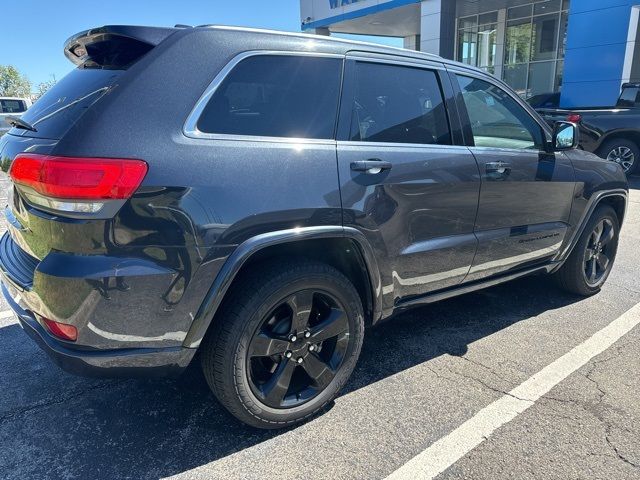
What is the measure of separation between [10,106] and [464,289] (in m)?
18.5

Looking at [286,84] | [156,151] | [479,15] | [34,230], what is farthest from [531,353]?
[479,15]

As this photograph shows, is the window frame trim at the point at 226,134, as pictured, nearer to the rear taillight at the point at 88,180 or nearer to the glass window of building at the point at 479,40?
the rear taillight at the point at 88,180

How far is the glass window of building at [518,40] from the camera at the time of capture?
17641 millimetres

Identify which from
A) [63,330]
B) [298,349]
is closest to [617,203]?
[298,349]

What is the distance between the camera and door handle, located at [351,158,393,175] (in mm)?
2406

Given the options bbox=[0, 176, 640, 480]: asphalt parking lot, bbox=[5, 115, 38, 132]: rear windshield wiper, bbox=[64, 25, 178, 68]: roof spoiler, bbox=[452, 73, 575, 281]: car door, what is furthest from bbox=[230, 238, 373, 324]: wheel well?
bbox=[5, 115, 38, 132]: rear windshield wiper

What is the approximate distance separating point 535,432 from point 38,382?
2792 mm

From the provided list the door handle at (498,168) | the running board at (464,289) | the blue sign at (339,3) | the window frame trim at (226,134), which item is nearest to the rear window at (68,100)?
the window frame trim at (226,134)

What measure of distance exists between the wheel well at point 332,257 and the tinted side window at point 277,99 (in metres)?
0.53

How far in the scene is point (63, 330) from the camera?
6.47ft

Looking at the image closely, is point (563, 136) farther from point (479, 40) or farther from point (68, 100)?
point (479, 40)

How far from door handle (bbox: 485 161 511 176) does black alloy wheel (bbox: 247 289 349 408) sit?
4.52ft

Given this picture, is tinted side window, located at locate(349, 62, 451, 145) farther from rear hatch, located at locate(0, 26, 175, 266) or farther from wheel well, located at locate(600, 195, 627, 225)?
wheel well, located at locate(600, 195, 627, 225)

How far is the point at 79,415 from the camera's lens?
255 cm
